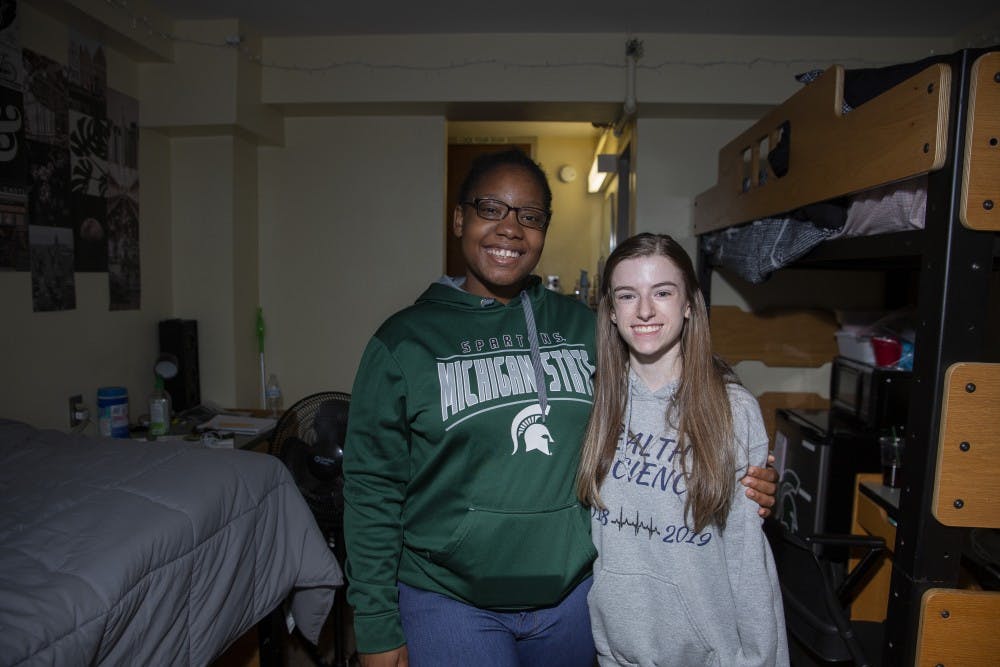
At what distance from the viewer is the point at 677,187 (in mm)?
2994

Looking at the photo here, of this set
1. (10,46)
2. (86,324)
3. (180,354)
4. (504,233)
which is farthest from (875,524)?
(10,46)

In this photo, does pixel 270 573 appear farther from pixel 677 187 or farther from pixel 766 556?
pixel 677 187

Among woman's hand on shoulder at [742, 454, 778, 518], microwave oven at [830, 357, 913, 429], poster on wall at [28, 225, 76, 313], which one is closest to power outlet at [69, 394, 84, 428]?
poster on wall at [28, 225, 76, 313]

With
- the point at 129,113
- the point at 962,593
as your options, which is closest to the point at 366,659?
the point at 962,593

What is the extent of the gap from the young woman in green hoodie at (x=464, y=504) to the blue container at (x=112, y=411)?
1703 mm

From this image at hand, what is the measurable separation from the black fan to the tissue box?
2.21m

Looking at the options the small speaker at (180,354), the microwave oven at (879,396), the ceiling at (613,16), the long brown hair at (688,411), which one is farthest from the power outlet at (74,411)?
the microwave oven at (879,396)

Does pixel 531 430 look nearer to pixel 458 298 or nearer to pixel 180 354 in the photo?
pixel 458 298

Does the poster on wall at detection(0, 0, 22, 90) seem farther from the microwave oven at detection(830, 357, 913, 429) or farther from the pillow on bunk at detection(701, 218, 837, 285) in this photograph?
the microwave oven at detection(830, 357, 913, 429)

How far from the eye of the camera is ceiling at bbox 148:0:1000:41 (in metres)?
2.44

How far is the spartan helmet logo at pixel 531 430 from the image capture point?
41.3 inches

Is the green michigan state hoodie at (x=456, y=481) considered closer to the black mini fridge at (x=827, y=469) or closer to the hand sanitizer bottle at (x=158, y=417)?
the black mini fridge at (x=827, y=469)

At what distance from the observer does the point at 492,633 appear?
3.37ft

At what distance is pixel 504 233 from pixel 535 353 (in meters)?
0.25
